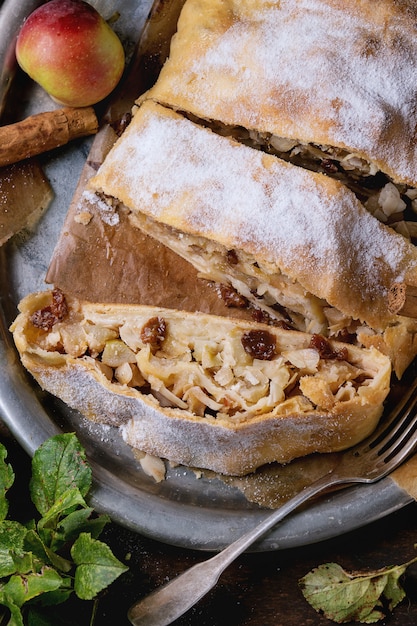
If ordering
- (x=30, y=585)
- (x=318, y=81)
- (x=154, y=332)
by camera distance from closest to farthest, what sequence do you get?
(x=30, y=585)
(x=318, y=81)
(x=154, y=332)

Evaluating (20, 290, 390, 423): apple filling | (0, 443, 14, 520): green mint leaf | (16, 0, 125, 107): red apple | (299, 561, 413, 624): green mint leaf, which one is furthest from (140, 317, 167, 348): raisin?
(299, 561, 413, 624): green mint leaf

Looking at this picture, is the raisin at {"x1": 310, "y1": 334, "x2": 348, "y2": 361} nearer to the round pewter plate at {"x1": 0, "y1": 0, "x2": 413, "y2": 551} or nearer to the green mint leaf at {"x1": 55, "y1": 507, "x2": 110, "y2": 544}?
the round pewter plate at {"x1": 0, "y1": 0, "x2": 413, "y2": 551}

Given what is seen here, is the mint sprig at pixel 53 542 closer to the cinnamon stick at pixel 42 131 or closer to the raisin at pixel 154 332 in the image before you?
the raisin at pixel 154 332

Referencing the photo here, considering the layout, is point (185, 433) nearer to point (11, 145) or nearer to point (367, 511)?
point (367, 511)

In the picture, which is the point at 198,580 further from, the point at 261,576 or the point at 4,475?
the point at 4,475

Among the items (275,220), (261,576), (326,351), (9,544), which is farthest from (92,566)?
(275,220)

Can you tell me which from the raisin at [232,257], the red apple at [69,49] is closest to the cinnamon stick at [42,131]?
the red apple at [69,49]

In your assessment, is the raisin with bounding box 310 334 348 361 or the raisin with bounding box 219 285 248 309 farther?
the raisin with bounding box 219 285 248 309

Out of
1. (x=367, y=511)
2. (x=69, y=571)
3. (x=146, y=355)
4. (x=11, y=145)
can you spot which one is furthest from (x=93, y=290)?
(x=367, y=511)
